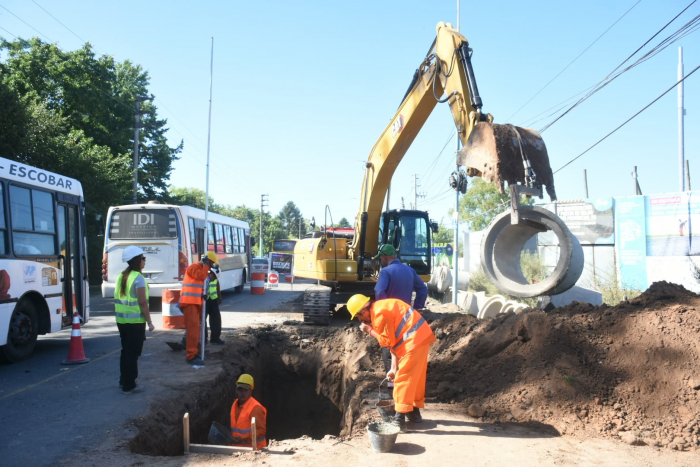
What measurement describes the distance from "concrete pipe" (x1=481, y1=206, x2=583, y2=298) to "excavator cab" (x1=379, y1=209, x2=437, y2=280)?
5.33 metres

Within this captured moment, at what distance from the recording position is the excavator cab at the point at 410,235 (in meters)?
12.6

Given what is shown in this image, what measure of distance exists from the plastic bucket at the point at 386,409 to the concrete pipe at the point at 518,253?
7.50ft

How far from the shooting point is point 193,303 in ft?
26.8

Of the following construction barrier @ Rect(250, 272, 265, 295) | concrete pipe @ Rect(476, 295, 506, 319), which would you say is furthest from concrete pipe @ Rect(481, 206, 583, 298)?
construction barrier @ Rect(250, 272, 265, 295)

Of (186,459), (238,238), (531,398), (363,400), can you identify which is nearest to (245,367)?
(363,400)

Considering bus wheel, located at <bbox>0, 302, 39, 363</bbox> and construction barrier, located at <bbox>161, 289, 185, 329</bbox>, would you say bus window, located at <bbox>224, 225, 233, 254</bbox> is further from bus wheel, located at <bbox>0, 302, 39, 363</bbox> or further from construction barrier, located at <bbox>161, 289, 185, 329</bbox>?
bus wheel, located at <bbox>0, 302, 39, 363</bbox>

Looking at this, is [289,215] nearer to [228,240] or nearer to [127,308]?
[228,240]

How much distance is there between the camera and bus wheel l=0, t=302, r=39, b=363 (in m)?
7.81

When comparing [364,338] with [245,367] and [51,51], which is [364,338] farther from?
[51,51]

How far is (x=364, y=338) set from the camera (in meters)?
9.75

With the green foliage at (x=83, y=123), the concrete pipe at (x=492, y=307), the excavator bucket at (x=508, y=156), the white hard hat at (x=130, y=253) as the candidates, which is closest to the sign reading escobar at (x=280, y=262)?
the green foliage at (x=83, y=123)

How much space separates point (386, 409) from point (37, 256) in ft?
21.0

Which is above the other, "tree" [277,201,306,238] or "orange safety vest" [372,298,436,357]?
"tree" [277,201,306,238]

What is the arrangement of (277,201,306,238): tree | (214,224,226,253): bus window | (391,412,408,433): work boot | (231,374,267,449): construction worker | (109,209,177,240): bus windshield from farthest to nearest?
(277,201,306,238): tree
(214,224,226,253): bus window
(109,209,177,240): bus windshield
(231,374,267,449): construction worker
(391,412,408,433): work boot
